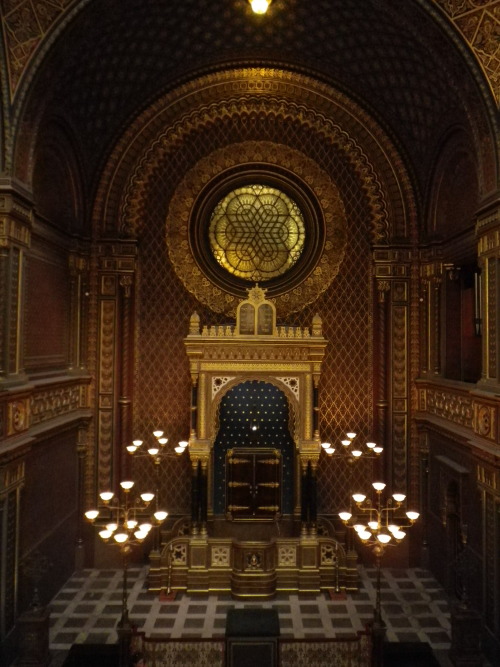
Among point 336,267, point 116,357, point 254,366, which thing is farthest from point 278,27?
point 116,357

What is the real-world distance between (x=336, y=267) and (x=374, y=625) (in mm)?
7558

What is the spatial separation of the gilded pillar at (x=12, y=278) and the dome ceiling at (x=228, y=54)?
137 cm

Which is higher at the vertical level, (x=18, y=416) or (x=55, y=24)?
(x=55, y=24)

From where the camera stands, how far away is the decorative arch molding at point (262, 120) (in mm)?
12492

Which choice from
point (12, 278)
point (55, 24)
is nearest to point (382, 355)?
point (12, 278)

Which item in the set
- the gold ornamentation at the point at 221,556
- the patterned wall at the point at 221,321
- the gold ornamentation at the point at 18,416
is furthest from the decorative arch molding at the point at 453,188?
the gold ornamentation at the point at 18,416

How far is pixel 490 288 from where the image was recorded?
8906mm

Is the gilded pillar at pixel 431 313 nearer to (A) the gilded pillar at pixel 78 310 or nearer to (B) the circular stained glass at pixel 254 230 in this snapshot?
(B) the circular stained glass at pixel 254 230

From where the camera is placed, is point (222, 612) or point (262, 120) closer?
point (222, 612)

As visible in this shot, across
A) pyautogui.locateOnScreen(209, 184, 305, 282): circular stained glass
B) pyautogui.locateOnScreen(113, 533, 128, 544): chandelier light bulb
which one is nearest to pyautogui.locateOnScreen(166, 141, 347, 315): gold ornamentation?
pyautogui.locateOnScreen(209, 184, 305, 282): circular stained glass

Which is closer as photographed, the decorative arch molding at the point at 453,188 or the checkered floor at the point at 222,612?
the checkered floor at the point at 222,612

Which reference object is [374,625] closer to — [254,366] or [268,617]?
[268,617]

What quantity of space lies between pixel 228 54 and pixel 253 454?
29.0 feet

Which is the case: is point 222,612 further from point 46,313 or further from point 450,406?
point 46,313
